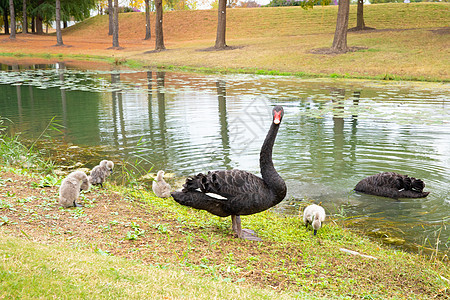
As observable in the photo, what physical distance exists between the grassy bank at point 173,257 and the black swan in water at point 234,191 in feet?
1.40

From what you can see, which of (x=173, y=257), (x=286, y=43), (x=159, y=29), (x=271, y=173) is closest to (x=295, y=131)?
(x=271, y=173)

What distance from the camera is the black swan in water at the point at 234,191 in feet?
15.4

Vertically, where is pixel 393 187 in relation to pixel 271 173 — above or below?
below

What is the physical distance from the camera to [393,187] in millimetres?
6844

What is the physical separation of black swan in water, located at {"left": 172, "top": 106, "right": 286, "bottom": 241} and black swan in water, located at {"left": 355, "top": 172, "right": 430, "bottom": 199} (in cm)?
270

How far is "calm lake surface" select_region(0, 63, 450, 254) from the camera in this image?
6.63 m

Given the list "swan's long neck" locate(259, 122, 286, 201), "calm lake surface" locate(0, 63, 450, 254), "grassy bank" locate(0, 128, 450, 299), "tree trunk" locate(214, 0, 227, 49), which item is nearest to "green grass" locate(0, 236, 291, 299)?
"grassy bank" locate(0, 128, 450, 299)

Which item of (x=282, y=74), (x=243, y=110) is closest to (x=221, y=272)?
(x=243, y=110)

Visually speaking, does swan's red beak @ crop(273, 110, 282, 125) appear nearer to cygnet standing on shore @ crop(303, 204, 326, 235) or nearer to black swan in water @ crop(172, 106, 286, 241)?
black swan in water @ crop(172, 106, 286, 241)

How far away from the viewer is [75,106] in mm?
14195

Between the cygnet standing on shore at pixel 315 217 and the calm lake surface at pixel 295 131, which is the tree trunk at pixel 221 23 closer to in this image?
the calm lake surface at pixel 295 131

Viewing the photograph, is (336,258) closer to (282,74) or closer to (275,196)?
(275,196)

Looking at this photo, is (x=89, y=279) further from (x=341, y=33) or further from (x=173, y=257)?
(x=341, y=33)

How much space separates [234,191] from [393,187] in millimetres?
3451
